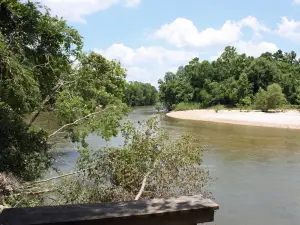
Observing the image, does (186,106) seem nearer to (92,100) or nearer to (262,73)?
(262,73)

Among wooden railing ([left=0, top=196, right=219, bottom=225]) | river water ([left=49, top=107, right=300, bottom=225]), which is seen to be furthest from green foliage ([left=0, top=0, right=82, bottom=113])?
wooden railing ([left=0, top=196, right=219, bottom=225])

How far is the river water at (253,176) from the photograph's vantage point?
12055 mm

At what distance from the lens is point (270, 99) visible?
5225 centimetres

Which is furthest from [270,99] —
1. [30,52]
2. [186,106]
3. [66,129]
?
[30,52]

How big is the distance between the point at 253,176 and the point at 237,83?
1873 inches

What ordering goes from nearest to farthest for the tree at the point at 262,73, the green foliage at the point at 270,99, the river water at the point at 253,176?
the river water at the point at 253,176
the green foliage at the point at 270,99
the tree at the point at 262,73

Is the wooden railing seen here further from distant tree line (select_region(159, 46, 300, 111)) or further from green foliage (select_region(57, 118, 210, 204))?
distant tree line (select_region(159, 46, 300, 111))

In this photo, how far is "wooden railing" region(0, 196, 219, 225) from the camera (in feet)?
5.50

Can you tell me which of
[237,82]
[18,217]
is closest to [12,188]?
[18,217]

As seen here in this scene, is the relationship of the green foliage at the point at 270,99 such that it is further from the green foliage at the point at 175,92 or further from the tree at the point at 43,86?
the tree at the point at 43,86

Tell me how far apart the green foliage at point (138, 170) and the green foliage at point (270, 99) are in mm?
44793

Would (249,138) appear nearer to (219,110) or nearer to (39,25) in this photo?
(39,25)

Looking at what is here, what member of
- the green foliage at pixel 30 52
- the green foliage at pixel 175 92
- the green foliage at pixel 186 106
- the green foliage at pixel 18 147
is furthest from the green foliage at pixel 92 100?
the green foliage at pixel 175 92

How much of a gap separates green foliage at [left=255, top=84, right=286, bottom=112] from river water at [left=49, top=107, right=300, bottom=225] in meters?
21.8
